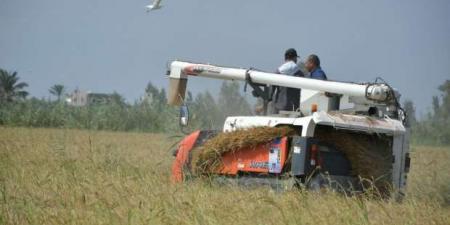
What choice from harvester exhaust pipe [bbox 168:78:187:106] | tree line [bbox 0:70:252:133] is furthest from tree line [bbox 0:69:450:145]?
harvester exhaust pipe [bbox 168:78:187:106]

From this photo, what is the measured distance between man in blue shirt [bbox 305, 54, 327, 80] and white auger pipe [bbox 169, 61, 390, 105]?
55 centimetres

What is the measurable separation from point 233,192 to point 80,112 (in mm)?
35416

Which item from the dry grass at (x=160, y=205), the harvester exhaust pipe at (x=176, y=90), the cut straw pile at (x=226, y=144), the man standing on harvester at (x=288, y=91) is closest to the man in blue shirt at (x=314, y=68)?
the man standing on harvester at (x=288, y=91)

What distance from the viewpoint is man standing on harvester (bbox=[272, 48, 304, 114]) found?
38.8 feet

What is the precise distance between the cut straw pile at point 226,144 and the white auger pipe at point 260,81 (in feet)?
3.75

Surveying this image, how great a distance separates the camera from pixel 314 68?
39.6 feet

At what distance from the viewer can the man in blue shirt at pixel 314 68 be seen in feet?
39.5

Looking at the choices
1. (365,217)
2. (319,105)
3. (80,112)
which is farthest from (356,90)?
(80,112)

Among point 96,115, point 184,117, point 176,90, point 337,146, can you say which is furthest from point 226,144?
point 96,115

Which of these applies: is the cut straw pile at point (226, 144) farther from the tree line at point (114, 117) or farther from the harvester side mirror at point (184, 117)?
the tree line at point (114, 117)

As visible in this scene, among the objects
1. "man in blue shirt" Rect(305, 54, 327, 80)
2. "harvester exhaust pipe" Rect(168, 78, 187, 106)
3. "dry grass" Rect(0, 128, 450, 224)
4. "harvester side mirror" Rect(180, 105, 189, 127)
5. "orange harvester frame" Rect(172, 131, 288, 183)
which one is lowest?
"dry grass" Rect(0, 128, 450, 224)

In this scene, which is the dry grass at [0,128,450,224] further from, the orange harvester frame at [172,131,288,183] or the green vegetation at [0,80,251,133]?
the green vegetation at [0,80,251,133]

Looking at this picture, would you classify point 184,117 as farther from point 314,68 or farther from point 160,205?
point 160,205

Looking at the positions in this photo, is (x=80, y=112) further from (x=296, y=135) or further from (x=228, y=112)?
(x=296, y=135)
